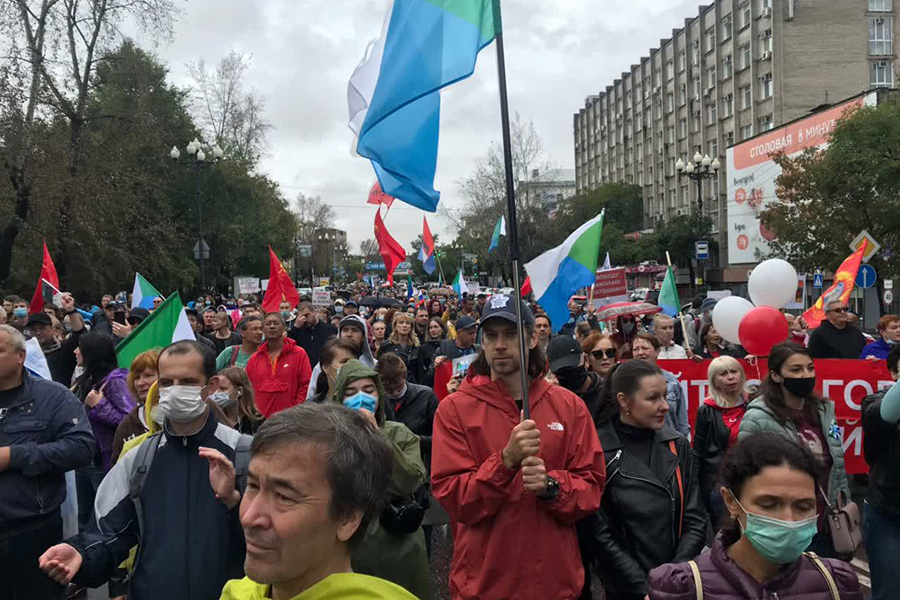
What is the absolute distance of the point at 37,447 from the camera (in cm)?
372

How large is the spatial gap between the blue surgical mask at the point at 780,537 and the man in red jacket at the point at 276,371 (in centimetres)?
518

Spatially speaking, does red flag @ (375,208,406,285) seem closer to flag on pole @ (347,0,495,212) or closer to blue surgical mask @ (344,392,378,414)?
blue surgical mask @ (344,392,378,414)

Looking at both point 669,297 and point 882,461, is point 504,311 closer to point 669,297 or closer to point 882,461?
point 882,461

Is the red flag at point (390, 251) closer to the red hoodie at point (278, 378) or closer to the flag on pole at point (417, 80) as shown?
the red hoodie at point (278, 378)

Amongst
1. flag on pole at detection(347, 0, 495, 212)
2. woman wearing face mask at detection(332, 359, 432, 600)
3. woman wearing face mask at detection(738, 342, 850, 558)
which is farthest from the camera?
woman wearing face mask at detection(738, 342, 850, 558)

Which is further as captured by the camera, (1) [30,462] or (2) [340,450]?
(1) [30,462]

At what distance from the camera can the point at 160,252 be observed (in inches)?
1031

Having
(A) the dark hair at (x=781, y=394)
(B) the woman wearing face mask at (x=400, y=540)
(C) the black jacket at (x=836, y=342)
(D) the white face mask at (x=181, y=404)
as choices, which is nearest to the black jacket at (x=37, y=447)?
(D) the white face mask at (x=181, y=404)

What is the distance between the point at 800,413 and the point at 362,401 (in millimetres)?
2417

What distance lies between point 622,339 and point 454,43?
6299mm

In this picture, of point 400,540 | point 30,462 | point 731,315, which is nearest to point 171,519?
point 400,540

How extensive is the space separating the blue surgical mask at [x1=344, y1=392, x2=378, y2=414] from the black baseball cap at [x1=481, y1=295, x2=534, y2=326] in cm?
77

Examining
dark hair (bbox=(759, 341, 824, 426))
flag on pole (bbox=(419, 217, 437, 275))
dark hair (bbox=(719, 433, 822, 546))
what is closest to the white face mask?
dark hair (bbox=(719, 433, 822, 546))

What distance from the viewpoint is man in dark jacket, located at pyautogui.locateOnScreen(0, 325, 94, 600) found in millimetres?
3713
